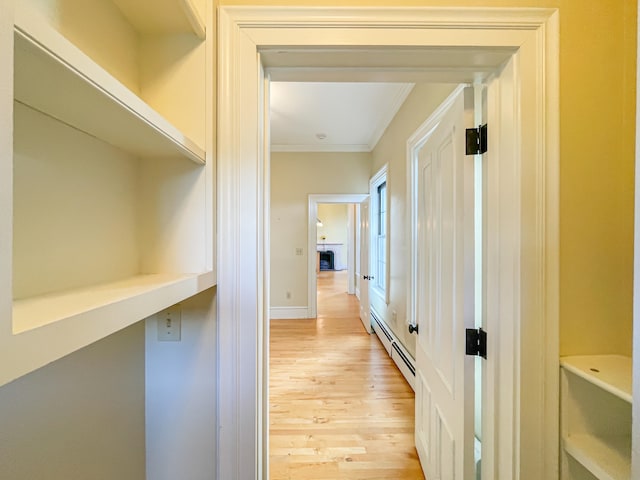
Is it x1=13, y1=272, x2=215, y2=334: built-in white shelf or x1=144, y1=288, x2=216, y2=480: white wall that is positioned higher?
x1=13, y1=272, x2=215, y2=334: built-in white shelf

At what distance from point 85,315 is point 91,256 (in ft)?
1.09

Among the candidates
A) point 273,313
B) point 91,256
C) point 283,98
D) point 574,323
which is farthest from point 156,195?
point 273,313

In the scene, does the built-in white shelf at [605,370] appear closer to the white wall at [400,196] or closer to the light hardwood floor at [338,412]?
the light hardwood floor at [338,412]

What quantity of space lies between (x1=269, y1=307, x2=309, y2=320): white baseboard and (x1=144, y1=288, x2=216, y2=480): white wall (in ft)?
11.7

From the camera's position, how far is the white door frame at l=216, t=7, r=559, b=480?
2.73 ft

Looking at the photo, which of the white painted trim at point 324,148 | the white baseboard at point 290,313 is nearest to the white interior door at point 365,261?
the white painted trim at point 324,148

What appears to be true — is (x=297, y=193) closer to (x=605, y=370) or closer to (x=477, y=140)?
(x=477, y=140)

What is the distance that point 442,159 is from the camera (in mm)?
1249

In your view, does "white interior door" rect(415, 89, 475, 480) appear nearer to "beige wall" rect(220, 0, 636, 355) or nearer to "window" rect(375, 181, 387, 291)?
"beige wall" rect(220, 0, 636, 355)

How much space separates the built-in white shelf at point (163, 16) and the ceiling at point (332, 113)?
1.90m

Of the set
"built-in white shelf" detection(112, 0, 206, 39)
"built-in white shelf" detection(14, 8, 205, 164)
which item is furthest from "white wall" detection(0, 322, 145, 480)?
"built-in white shelf" detection(112, 0, 206, 39)

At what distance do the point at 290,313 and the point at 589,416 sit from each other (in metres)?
3.87

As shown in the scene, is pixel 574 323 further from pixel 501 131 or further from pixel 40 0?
pixel 40 0

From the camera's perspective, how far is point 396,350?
2.77 meters
